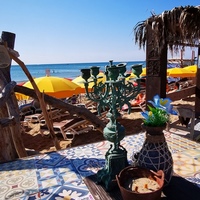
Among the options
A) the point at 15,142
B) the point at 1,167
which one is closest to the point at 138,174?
the point at 1,167

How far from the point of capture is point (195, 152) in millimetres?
1920

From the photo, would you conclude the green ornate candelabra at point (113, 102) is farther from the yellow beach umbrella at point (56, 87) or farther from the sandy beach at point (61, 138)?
the yellow beach umbrella at point (56, 87)

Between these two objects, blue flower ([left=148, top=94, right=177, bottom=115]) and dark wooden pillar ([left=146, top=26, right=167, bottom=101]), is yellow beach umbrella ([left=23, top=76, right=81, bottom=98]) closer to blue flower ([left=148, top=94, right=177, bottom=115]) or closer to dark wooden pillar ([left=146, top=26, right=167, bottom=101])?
dark wooden pillar ([left=146, top=26, right=167, bottom=101])

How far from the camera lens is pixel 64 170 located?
1685 millimetres

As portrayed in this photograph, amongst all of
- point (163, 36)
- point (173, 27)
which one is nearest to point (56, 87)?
point (163, 36)

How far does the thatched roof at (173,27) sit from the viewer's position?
250 cm

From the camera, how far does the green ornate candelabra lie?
3.69 feet

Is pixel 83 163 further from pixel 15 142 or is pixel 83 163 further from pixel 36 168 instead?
pixel 15 142

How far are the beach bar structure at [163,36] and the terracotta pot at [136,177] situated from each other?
211 cm

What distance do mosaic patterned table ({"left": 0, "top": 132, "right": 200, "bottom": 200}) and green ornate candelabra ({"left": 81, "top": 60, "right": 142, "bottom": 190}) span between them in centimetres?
22

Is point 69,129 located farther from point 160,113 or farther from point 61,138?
point 160,113

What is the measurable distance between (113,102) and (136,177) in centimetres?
47

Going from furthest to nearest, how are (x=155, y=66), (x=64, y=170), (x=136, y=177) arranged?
(x=155, y=66)
(x=64, y=170)
(x=136, y=177)

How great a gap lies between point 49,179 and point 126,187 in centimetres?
75
